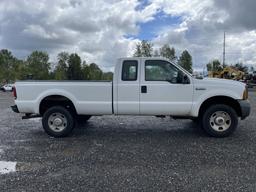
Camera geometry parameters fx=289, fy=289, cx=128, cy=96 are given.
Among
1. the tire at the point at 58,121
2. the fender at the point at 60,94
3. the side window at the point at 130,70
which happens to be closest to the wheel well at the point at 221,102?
the side window at the point at 130,70

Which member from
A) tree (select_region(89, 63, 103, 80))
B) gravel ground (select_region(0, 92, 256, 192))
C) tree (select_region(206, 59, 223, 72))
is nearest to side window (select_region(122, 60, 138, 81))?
gravel ground (select_region(0, 92, 256, 192))

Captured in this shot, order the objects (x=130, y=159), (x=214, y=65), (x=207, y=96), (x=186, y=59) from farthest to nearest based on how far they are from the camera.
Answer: (x=214, y=65) < (x=186, y=59) < (x=207, y=96) < (x=130, y=159)

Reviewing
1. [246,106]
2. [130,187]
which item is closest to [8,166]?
[130,187]

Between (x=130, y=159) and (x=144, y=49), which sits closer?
(x=130, y=159)

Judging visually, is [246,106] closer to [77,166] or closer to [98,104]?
[98,104]

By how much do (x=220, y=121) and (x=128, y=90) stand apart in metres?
2.36

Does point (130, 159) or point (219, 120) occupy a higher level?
point (219, 120)

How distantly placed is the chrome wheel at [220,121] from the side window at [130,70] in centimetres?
214

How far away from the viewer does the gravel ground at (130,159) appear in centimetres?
421

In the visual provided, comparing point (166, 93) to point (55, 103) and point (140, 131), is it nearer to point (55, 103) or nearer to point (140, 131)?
point (140, 131)

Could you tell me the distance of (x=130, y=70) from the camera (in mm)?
7141

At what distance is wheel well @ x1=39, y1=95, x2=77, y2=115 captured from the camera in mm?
7320

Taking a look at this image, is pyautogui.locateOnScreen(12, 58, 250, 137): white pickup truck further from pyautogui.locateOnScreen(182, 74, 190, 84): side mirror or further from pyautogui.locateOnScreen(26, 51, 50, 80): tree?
pyautogui.locateOnScreen(26, 51, 50, 80): tree

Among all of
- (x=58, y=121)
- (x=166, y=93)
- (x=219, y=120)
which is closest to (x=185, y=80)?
(x=166, y=93)
